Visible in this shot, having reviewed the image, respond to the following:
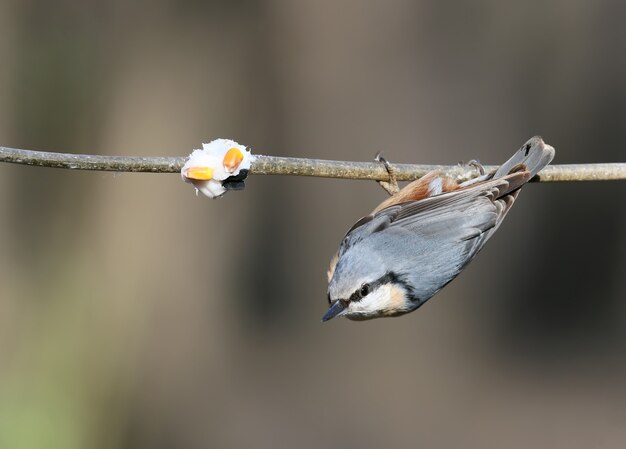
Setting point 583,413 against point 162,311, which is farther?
point 162,311

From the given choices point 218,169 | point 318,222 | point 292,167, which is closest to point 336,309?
point 292,167

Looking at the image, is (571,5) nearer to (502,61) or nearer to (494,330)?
(502,61)

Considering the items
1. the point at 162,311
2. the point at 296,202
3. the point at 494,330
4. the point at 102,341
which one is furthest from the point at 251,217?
the point at 494,330

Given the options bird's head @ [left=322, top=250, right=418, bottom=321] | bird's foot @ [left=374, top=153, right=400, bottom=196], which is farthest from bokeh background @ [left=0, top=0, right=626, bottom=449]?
bird's head @ [left=322, top=250, right=418, bottom=321]

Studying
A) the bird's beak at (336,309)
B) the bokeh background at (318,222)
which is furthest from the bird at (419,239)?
the bokeh background at (318,222)

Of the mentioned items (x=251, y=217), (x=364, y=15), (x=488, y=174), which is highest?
(x=364, y=15)

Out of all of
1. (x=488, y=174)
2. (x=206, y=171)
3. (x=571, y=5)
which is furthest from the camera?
(x=571, y=5)

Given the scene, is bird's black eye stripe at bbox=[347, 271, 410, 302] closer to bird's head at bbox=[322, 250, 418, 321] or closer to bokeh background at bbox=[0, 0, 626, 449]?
bird's head at bbox=[322, 250, 418, 321]
